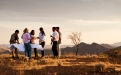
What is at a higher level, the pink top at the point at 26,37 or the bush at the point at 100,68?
the pink top at the point at 26,37

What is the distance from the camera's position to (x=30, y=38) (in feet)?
61.2

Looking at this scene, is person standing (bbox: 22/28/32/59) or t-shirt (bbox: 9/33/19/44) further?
t-shirt (bbox: 9/33/19/44)

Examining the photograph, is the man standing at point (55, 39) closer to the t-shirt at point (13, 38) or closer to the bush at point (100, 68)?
the t-shirt at point (13, 38)

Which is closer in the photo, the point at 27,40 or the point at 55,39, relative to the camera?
the point at 27,40

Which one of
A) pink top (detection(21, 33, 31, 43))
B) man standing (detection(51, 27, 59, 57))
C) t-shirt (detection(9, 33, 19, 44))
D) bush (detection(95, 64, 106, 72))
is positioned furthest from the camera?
man standing (detection(51, 27, 59, 57))

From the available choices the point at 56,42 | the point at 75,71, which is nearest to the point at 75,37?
the point at 56,42

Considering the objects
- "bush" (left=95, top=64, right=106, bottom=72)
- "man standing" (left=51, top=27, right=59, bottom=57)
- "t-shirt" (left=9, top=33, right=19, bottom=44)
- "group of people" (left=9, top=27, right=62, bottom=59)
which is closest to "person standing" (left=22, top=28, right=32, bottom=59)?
"group of people" (left=9, top=27, right=62, bottom=59)

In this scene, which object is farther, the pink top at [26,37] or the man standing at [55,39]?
the man standing at [55,39]

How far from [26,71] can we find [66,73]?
5.69ft

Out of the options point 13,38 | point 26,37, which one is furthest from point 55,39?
point 13,38

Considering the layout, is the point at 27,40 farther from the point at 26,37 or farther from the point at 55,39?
the point at 55,39

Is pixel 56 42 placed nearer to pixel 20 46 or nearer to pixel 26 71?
pixel 20 46

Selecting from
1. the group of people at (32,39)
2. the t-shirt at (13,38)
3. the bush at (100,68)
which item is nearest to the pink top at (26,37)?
the group of people at (32,39)

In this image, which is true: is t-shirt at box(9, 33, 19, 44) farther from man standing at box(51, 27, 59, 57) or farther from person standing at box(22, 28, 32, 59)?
man standing at box(51, 27, 59, 57)
